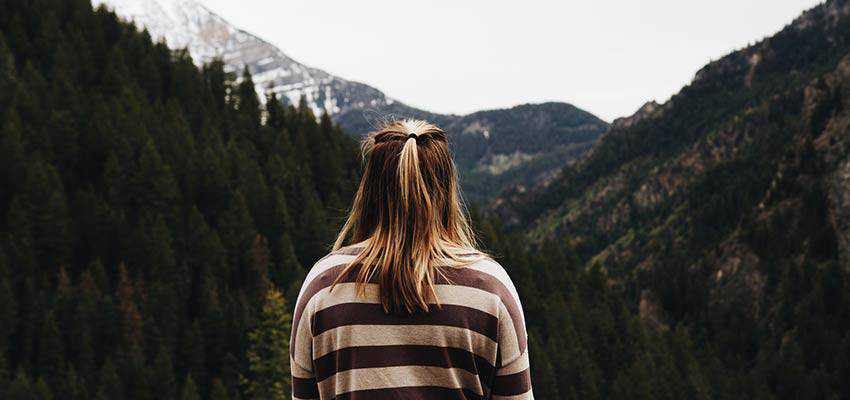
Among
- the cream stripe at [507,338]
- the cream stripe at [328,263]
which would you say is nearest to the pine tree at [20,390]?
the cream stripe at [328,263]

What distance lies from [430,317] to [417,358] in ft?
0.79

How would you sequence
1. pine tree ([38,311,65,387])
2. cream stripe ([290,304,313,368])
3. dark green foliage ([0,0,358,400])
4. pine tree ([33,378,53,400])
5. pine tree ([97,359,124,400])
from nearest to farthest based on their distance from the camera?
cream stripe ([290,304,313,368]) → pine tree ([33,378,53,400]) → pine tree ([97,359,124,400]) → pine tree ([38,311,65,387]) → dark green foliage ([0,0,358,400])

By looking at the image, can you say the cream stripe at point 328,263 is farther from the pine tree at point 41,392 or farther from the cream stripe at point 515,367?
the pine tree at point 41,392

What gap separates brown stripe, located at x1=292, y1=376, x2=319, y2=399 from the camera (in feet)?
13.9

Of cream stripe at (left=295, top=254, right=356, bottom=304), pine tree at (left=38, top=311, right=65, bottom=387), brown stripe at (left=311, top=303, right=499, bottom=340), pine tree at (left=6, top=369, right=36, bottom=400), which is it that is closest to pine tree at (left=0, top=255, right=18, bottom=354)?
pine tree at (left=38, top=311, right=65, bottom=387)

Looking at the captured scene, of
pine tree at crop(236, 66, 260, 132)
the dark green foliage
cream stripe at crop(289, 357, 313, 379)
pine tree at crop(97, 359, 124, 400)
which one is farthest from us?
pine tree at crop(236, 66, 260, 132)

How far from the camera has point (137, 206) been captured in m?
107

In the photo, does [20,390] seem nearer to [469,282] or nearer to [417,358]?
[417,358]

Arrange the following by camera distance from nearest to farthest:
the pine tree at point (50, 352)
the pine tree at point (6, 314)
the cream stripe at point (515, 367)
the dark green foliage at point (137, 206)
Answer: the cream stripe at point (515, 367) → the pine tree at point (50, 352) → the pine tree at point (6, 314) → the dark green foliage at point (137, 206)

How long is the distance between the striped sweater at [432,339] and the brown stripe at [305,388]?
0.28 m

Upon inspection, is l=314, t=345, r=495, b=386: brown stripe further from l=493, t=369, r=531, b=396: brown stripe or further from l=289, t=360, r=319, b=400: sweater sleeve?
l=289, t=360, r=319, b=400: sweater sleeve

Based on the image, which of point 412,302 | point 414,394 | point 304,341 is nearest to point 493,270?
point 412,302

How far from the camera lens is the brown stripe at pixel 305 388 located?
425 cm

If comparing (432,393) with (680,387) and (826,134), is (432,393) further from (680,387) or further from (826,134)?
(826,134)
